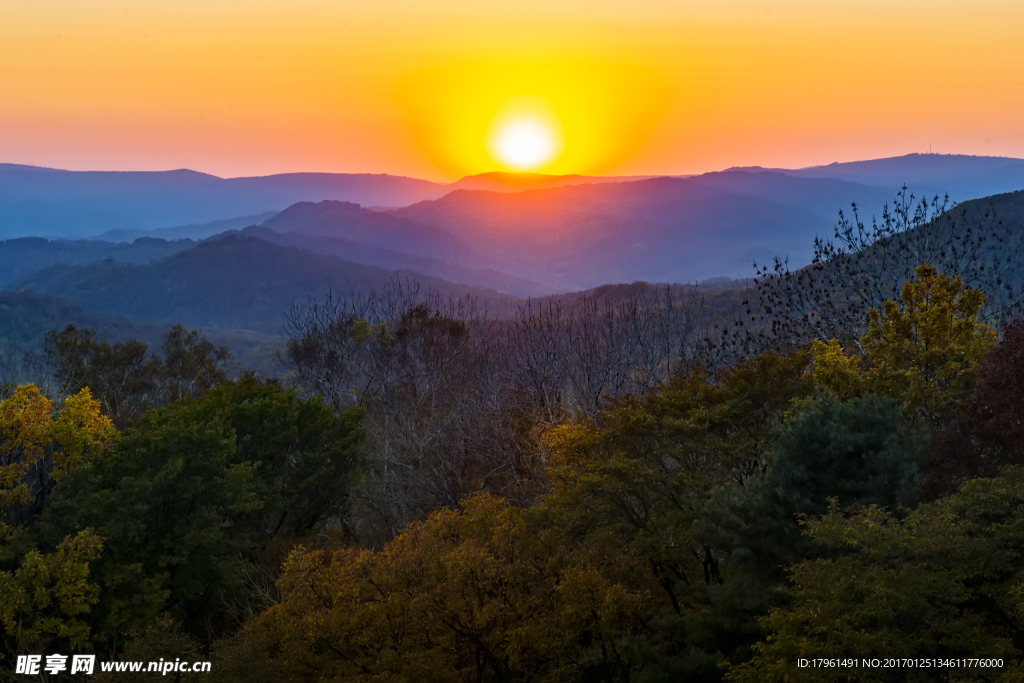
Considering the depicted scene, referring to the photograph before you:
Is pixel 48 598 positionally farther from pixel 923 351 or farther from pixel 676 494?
pixel 923 351

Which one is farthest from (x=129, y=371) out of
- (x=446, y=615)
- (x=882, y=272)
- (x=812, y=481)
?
(x=812, y=481)

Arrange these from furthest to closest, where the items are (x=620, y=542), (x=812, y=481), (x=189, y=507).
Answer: (x=189, y=507)
(x=620, y=542)
(x=812, y=481)

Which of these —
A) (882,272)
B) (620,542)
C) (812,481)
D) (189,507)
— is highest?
(882,272)

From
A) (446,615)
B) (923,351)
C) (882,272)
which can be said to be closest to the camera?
(446,615)

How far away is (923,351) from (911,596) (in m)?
11.9

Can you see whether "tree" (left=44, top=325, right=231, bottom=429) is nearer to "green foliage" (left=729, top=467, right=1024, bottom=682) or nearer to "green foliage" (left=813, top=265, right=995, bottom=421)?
"green foliage" (left=813, top=265, right=995, bottom=421)

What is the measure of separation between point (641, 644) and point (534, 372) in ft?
77.2

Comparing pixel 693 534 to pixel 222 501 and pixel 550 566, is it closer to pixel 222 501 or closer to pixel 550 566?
pixel 550 566

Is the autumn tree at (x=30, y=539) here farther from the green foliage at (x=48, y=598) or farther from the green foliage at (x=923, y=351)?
the green foliage at (x=923, y=351)

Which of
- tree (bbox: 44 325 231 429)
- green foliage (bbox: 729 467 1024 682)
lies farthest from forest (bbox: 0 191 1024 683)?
tree (bbox: 44 325 231 429)

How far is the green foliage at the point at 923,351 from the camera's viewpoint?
68.9ft

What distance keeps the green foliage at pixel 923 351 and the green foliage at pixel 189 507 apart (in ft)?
62.3

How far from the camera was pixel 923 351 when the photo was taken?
71.8 feet

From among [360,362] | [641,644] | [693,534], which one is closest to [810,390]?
[693,534]
